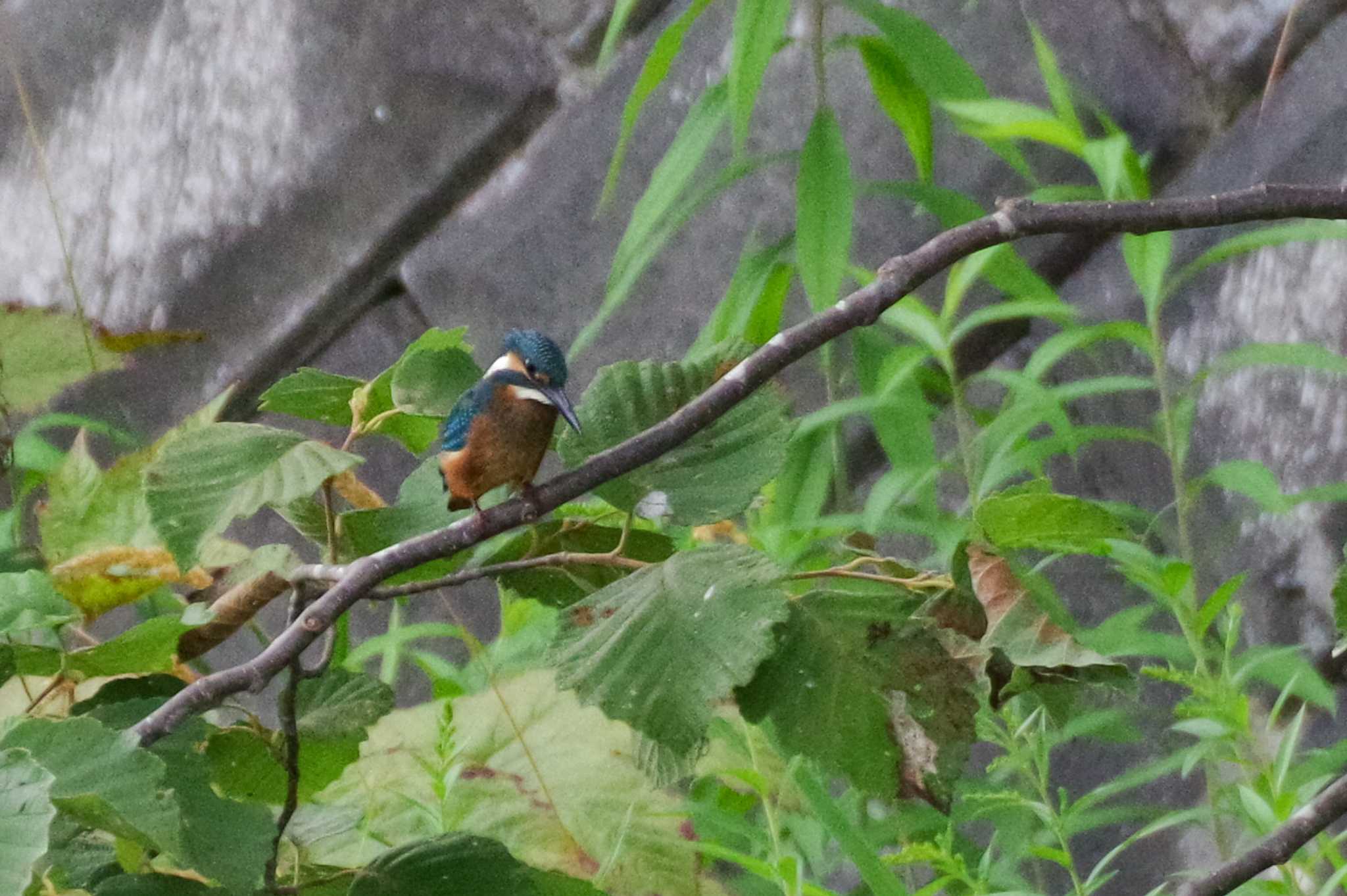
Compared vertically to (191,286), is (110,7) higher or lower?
higher

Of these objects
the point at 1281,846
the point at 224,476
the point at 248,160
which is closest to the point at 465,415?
the point at 224,476

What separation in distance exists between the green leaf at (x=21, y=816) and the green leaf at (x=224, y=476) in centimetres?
9

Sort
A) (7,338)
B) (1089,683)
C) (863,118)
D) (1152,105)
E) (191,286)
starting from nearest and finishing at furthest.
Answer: (1089,683)
(7,338)
(1152,105)
(863,118)
(191,286)

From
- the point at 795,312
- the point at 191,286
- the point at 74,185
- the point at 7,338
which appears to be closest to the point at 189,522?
the point at 7,338

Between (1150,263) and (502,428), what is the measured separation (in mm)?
636

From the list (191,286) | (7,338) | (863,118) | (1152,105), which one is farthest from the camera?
(191,286)

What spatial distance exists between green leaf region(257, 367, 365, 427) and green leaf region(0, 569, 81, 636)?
0.34ft

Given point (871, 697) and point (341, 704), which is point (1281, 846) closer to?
point (871, 697)

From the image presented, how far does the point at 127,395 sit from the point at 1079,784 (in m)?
1.31

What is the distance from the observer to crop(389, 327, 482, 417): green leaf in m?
0.49

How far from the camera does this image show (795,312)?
144 cm

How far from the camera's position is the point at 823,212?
1038 millimetres

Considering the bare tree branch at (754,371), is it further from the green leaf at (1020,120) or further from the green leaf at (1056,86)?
the green leaf at (1056,86)

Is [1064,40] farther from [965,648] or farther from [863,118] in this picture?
Result: [965,648]
